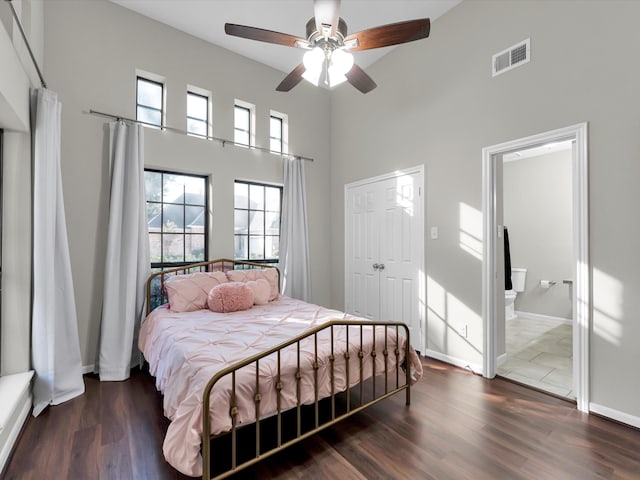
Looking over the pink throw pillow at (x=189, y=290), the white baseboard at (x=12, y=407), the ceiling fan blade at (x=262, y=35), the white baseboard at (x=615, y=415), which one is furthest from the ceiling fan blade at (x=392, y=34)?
the white baseboard at (x=12, y=407)

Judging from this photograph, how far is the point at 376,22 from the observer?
3.35 metres

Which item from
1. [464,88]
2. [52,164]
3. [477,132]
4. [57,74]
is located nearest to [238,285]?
[52,164]

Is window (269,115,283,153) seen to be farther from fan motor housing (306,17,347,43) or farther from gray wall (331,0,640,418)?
fan motor housing (306,17,347,43)

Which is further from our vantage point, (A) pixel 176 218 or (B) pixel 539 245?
(B) pixel 539 245

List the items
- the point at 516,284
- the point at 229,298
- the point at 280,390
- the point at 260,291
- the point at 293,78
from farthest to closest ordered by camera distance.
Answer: the point at 516,284 → the point at 260,291 → the point at 229,298 → the point at 293,78 → the point at 280,390

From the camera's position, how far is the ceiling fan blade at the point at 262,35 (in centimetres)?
197

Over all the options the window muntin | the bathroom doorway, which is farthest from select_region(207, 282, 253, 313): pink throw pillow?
the bathroom doorway

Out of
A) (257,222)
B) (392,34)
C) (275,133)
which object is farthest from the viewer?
(275,133)

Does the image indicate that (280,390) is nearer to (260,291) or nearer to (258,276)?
(260,291)

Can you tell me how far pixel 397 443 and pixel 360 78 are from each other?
8.36 ft

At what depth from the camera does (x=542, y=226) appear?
16.5 ft

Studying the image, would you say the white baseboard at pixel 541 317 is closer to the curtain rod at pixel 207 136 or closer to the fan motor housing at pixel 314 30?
the curtain rod at pixel 207 136

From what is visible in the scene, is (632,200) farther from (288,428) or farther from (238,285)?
(238,285)

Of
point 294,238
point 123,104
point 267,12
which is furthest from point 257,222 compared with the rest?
point 267,12
